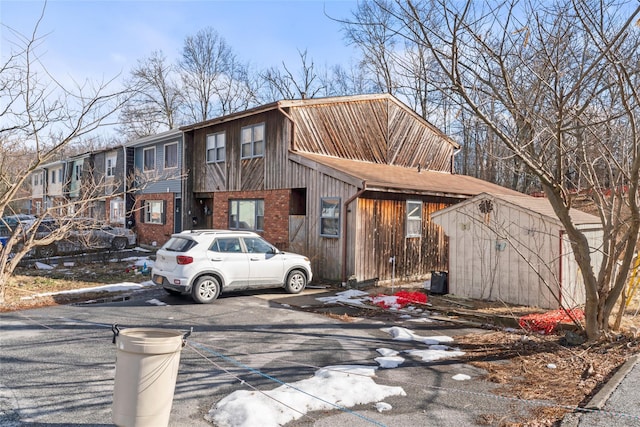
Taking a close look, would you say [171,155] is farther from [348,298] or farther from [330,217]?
[348,298]

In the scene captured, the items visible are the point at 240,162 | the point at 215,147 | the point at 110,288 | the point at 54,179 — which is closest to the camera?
the point at 110,288

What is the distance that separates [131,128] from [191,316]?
138 feet

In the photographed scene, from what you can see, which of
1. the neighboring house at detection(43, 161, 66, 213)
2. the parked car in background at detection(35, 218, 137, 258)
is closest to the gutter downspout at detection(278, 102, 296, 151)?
the parked car in background at detection(35, 218, 137, 258)

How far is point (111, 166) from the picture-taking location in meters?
27.2

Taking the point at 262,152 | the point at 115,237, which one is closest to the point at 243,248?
the point at 262,152

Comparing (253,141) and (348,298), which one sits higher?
(253,141)

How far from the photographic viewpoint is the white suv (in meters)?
10.5

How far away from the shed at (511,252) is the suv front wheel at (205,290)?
5732 millimetres

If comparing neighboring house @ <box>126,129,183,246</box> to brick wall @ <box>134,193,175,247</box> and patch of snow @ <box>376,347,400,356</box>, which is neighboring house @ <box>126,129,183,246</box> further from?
patch of snow @ <box>376,347,400,356</box>

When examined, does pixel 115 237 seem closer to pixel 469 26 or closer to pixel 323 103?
pixel 323 103

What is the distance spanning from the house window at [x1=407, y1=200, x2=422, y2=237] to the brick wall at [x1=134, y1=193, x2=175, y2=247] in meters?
11.9

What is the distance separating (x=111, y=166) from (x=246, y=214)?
523 inches

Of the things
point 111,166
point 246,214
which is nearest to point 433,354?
A: point 246,214

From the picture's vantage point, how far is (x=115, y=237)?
21.5 meters
